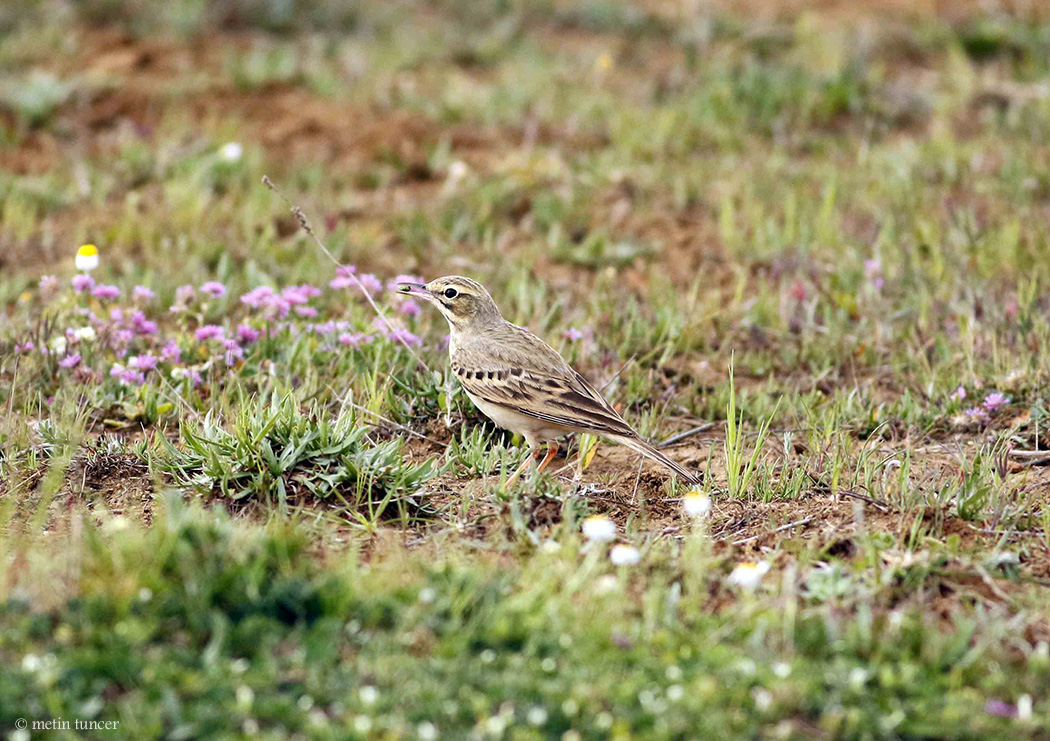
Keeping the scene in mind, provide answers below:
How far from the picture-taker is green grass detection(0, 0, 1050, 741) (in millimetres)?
3627

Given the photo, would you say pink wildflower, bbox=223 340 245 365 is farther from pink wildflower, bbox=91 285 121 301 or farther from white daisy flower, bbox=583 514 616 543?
white daisy flower, bbox=583 514 616 543

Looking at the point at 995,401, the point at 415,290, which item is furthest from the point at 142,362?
the point at 995,401

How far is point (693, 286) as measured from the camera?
24.9ft

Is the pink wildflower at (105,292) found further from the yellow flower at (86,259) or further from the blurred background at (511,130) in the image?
the blurred background at (511,130)

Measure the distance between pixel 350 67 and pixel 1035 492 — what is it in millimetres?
7034

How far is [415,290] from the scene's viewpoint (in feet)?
20.2

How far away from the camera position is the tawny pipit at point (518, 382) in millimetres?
5289

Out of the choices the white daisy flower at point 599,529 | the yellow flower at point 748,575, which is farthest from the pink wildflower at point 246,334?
the yellow flower at point 748,575

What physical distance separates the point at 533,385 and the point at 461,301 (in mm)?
706

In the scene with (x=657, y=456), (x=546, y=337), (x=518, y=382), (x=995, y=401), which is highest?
(x=518, y=382)

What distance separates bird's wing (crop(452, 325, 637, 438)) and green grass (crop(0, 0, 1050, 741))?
0.24 m

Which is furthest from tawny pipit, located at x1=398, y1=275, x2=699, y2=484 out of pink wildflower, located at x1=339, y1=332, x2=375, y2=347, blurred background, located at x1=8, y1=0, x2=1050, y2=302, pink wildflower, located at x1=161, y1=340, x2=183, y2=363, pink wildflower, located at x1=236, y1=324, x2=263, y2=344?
blurred background, located at x1=8, y1=0, x2=1050, y2=302

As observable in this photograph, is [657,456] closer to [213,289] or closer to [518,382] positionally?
[518,382]

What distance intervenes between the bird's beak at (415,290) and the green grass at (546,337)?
1.02 ft
